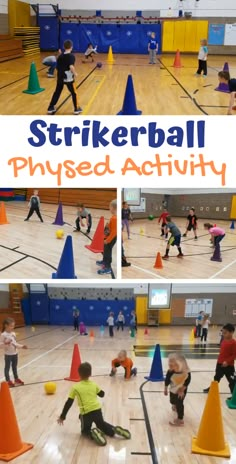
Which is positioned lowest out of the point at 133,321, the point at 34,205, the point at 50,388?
the point at 133,321

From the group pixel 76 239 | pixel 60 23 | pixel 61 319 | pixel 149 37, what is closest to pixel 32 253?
pixel 76 239

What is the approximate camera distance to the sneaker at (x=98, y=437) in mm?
3631

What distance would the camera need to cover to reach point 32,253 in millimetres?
5809

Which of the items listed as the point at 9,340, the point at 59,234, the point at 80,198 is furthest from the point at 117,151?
the point at 59,234

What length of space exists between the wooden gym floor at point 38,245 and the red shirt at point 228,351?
1408 millimetres

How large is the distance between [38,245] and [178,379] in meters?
2.84

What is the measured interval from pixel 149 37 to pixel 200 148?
273 inches

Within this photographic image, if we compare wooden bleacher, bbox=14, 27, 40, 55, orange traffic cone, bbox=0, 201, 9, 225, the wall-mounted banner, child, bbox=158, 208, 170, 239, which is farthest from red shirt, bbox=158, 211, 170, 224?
wooden bleacher, bbox=14, 27, 40, 55

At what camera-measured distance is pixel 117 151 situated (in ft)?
11.4

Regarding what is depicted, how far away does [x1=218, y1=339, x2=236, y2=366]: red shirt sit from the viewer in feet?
14.3

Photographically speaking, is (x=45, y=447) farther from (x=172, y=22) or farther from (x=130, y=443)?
(x=172, y=22)

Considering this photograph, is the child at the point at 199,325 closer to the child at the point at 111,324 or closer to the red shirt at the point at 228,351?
the child at the point at 111,324

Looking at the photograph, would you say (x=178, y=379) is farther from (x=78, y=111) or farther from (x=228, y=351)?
(x=78, y=111)

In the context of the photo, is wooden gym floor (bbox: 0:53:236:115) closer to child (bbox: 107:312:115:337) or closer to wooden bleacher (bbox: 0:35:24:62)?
wooden bleacher (bbox: 0:35:24:62)
